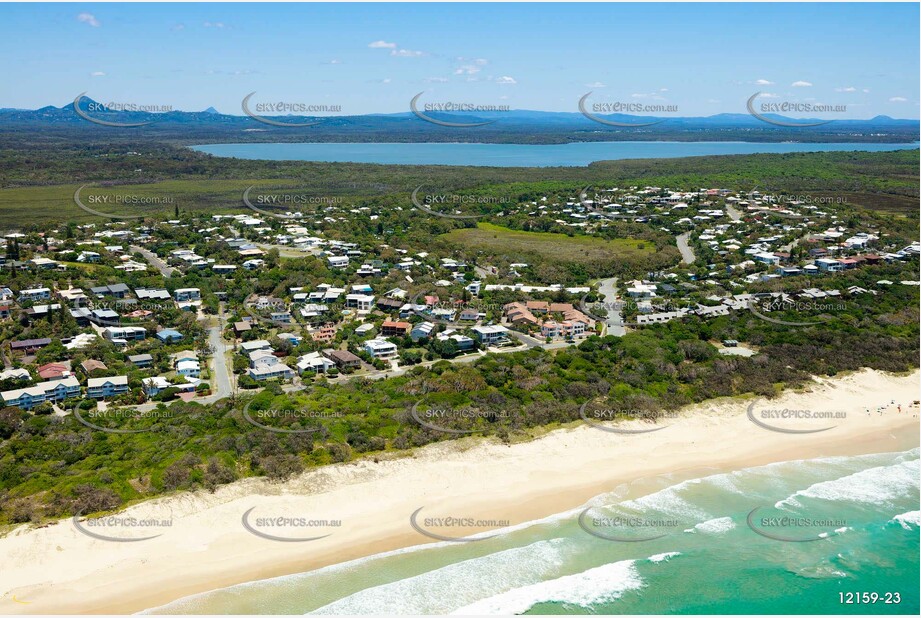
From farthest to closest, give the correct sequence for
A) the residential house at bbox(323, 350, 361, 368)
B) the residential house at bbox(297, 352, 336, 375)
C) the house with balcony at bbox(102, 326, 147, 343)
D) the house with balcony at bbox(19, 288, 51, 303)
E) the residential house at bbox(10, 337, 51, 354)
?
the house with balcony at bbox(19, 288, 51, 303), the house with balcony at bbox(102, 326, 147, 343), the residential house at bbox(10, 337, 51, 354), the residential house at bbox(323, 350, 361, 368), the residential house at bbox(297, 352, 336, 375)

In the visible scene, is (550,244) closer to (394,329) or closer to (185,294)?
(394,329)

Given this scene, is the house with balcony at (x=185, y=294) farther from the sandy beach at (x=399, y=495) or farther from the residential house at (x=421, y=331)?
the sandy beach at (x=399, y=495)

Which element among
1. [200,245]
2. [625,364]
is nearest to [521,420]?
[625,364]

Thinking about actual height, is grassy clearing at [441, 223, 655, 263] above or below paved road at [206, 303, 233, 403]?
above

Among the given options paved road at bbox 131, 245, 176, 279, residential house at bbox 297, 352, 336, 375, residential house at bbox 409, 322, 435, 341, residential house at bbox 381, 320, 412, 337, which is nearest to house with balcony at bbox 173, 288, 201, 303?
paved road at bbox 131, 245, 176, 279

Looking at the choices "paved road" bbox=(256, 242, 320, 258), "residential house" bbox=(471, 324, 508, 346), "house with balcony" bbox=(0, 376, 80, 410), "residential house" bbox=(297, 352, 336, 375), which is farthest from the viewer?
"paved road" bbox=(256, 242, 320, 258)

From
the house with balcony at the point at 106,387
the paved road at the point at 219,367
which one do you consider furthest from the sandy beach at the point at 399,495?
the house with balcony at the point at 106,387

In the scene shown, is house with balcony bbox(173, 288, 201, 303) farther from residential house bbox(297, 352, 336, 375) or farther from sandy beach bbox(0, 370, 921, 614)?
sandy beach bbox(0, 370, 921, 614)
